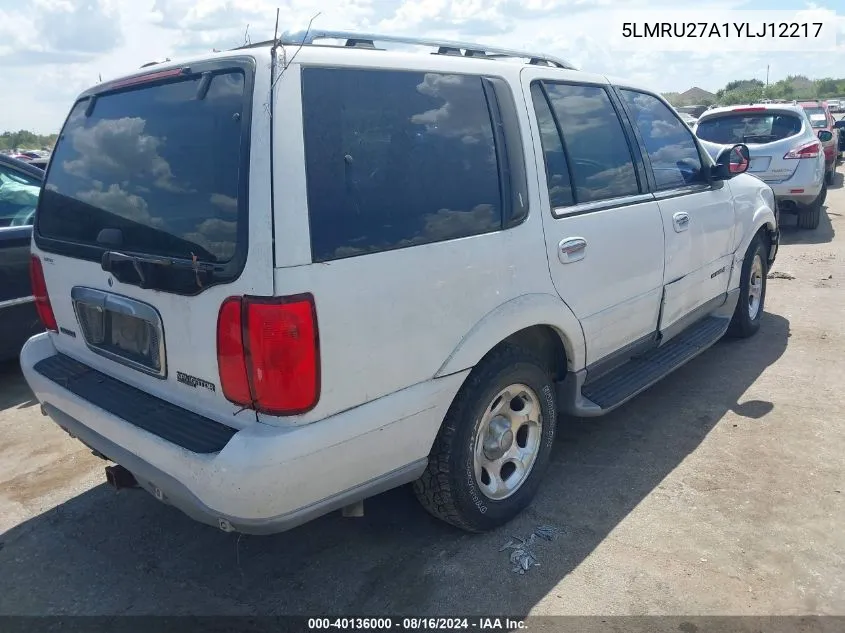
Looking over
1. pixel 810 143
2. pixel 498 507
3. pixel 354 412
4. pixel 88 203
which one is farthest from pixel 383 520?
pixel 810 143

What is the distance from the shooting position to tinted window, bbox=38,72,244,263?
2352 mm

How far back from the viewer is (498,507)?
3115 mm

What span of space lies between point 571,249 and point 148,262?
5.98 ft

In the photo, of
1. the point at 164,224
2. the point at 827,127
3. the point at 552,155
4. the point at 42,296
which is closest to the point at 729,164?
the point at 552,155

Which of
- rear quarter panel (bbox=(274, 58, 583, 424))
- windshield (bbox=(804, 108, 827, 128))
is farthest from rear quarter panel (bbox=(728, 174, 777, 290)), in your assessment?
windshield (bbox=(804, 108, 827, 128))

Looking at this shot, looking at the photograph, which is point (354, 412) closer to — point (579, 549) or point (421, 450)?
point (421, 450)

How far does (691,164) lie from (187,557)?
370 centimetres

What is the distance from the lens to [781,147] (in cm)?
962

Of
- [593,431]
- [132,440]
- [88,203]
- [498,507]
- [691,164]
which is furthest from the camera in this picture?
[691,164]

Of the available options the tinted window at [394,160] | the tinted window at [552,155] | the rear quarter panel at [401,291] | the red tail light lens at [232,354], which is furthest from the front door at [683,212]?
the red tail light lens at [232,354]

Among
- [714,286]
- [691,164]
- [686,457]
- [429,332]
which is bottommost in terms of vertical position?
[686,457]

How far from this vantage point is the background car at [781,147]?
955cm

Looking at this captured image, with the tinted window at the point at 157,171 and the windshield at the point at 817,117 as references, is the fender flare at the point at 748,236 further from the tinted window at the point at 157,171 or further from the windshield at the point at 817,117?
the windshield at the point at 817,117

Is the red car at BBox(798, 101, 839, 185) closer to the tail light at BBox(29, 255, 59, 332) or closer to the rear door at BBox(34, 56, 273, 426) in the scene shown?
the rear door at BBox(34, 56, 273, 426)
